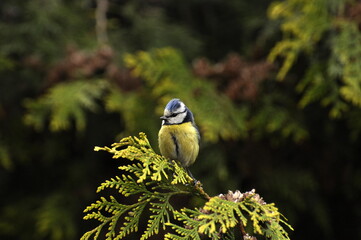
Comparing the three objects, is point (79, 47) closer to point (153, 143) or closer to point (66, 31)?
point (66, 31)

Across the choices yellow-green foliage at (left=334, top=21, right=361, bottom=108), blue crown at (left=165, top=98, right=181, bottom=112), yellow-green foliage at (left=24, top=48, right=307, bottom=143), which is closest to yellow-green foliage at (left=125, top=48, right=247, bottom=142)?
yellow-green foliage at (left=24, top=48, right=307, bottom=143)

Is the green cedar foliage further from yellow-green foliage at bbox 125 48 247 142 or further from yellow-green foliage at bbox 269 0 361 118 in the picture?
yellow-green foliage at bbox 269 0 361 118

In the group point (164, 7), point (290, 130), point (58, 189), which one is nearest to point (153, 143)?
point (290, 130)

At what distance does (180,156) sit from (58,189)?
2.06m

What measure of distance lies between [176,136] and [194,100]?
0.69 meters

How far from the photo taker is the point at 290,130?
3730 millimetres

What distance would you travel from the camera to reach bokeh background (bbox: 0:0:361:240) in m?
3.63

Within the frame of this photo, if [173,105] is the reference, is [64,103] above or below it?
above

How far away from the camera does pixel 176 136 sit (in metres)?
3.00

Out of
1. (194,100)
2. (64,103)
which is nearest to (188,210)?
(194,100)

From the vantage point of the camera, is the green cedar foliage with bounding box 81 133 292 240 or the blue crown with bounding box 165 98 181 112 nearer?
the green cedar foliage with bounding box 81 133 292 240

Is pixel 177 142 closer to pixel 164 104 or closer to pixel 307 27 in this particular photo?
pixel 164 104

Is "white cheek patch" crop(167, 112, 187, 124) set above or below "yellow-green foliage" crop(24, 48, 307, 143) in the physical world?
below

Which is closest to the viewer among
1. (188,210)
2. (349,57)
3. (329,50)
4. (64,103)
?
(188,210)
